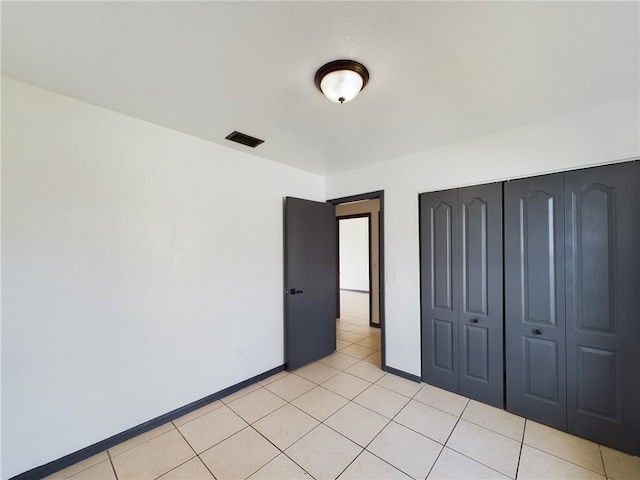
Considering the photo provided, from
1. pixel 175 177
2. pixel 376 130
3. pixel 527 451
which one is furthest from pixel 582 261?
pixel 175 177

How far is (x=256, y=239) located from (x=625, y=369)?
3262 mm

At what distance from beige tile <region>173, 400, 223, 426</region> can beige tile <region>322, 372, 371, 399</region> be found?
109cm

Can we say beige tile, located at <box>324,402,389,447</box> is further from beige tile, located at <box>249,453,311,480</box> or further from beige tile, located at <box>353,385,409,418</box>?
beige tile, located at <box>249,453,311,480</box>

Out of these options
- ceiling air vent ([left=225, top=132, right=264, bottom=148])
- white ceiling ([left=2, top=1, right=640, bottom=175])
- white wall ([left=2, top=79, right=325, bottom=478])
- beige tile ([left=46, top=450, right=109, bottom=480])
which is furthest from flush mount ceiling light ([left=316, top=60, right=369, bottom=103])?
beige tile ([left=46, top=450, right=109, bottom=480])

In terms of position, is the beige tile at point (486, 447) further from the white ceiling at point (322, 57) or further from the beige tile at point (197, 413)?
the white ceiling at point (322, 57)

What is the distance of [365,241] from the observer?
28.5ft

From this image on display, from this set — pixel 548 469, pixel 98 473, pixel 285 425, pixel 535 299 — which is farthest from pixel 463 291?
pixel 98 473

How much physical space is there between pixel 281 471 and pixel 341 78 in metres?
2.53

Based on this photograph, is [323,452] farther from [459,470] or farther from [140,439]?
[140,439]

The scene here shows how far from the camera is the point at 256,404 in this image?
2471 millimetres

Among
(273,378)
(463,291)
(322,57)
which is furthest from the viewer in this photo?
(273,378)

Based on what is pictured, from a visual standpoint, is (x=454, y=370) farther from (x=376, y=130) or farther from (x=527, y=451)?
(x=376, y=130)

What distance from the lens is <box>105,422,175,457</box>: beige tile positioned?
6.26 ft

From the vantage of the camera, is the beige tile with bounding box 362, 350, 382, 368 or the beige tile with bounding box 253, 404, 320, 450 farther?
the beige tile with bounding box 362, 350, 382, 368
